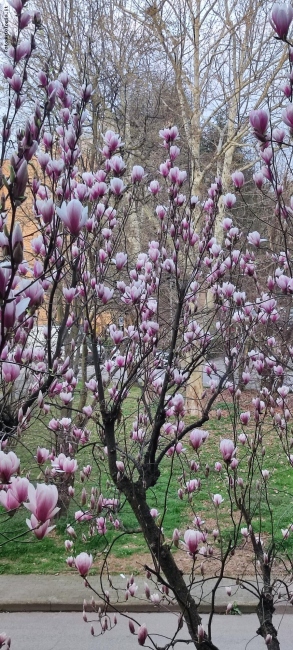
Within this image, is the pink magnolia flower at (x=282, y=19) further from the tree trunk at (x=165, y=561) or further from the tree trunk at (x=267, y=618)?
the tree trunk at (x=267, y=618)

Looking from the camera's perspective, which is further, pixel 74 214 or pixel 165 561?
pixel 165 561

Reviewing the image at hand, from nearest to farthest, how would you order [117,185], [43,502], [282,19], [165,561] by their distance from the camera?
1. [43,502]
2. [282,19]
3. [165,561]
4. [117,185]

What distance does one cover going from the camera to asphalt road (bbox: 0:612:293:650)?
173 inches

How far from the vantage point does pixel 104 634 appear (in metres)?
4.51

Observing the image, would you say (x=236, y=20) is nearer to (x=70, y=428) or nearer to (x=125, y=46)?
(x=125, y=46)

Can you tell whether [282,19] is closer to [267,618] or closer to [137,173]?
[137,173]

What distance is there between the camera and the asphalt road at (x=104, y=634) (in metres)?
4.41

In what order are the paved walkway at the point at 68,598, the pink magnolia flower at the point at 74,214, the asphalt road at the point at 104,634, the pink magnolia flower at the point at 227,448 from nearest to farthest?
the pink magnolia flower at the point at 74,214 → the pink magnolia flower at the point at 227,448 → the asphalt road at the point at 104,634 → the paved walkway at the point at 68,598

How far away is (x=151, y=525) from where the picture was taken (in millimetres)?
2266

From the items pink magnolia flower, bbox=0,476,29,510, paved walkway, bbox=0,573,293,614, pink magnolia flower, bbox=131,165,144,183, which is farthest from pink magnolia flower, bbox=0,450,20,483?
paved walkway, bbox=0,573,293,614

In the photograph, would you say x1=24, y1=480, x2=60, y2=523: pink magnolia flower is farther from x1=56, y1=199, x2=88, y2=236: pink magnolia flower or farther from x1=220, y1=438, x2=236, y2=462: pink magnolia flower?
x1=220, y1=438, x2=236, y2=462: pink magnolia flower

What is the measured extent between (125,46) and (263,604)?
290 inches

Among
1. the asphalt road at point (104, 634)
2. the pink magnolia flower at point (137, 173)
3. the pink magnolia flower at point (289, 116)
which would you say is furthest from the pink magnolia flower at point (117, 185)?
the asphalt road at point (104, 634)

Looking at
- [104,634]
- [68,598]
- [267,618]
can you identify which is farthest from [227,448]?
[68,598]
